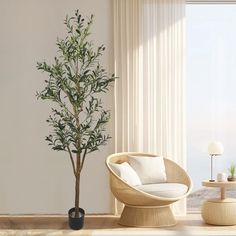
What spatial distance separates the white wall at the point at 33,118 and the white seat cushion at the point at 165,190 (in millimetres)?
1177

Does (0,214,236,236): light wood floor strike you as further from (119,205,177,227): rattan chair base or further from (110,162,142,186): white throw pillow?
(110,162,142,186): white throw pillow

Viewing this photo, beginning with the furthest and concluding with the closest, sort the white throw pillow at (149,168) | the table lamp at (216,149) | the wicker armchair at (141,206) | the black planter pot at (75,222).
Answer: the table lamp at (216,149) < the white throw pillow at (149,168) < the black planter pot at (75,222) < the wicker armchair at (141,206)

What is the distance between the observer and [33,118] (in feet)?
23.5

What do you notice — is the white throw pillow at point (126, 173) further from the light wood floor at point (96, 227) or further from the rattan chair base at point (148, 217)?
the light wood floor at point (96, 227)

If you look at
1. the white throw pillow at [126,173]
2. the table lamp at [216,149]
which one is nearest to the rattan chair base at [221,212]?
the table lamp at [216,149]

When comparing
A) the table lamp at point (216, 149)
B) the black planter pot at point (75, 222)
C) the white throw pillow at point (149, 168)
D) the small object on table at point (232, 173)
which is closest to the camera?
the black planter pot at point (75, 222)

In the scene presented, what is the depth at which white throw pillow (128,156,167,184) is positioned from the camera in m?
6.50

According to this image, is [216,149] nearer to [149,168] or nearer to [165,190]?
[149,168]

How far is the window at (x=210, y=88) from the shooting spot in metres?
7.13

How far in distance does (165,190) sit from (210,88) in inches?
69.8

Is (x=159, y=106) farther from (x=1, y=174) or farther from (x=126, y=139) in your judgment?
(x=1, y=174)

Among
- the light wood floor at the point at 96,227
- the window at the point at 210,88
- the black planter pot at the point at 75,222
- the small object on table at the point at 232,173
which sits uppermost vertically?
the window at the point at 210,88

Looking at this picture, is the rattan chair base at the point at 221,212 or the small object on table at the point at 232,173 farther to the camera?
A: the small object on table at the point at 232,173

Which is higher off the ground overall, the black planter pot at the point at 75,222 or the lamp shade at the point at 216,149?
the lamp shade at the point at 216,149
